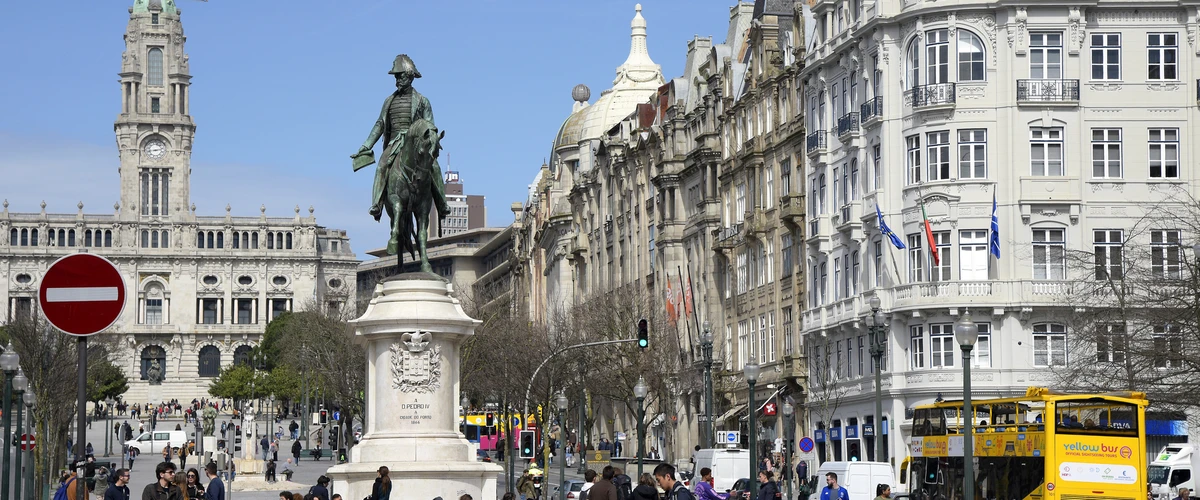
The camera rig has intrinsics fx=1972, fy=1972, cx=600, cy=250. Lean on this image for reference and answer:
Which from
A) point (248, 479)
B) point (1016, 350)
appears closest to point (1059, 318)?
point (1016, 350)

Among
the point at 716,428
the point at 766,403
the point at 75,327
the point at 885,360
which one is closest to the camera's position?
the point at 75,327

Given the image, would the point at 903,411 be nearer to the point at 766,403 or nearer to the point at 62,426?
the point at 766,403

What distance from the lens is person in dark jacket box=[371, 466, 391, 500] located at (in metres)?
28.7

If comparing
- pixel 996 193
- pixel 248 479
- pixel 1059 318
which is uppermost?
pixel 996 193

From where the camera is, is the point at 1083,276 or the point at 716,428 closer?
the point at 1083,276

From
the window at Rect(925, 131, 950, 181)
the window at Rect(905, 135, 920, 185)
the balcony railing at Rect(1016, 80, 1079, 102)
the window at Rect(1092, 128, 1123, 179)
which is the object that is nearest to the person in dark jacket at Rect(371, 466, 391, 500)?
the window at Rect(925, 131, 950, 181)

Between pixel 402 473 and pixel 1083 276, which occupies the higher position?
pixel 1083 276

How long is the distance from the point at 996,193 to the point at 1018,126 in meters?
2.22

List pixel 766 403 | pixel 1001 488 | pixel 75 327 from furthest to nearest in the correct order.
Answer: pixel 766 403, pixel 1001 488, pixel 75 327

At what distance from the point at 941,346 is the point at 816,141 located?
36.8ft

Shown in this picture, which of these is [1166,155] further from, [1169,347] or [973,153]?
[1169,347]

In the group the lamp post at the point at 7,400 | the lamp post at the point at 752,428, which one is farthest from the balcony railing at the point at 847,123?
the lamp post at the point at 7,400

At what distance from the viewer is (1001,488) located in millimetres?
38250

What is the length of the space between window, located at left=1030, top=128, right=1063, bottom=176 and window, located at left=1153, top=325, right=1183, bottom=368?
14.8 meters
